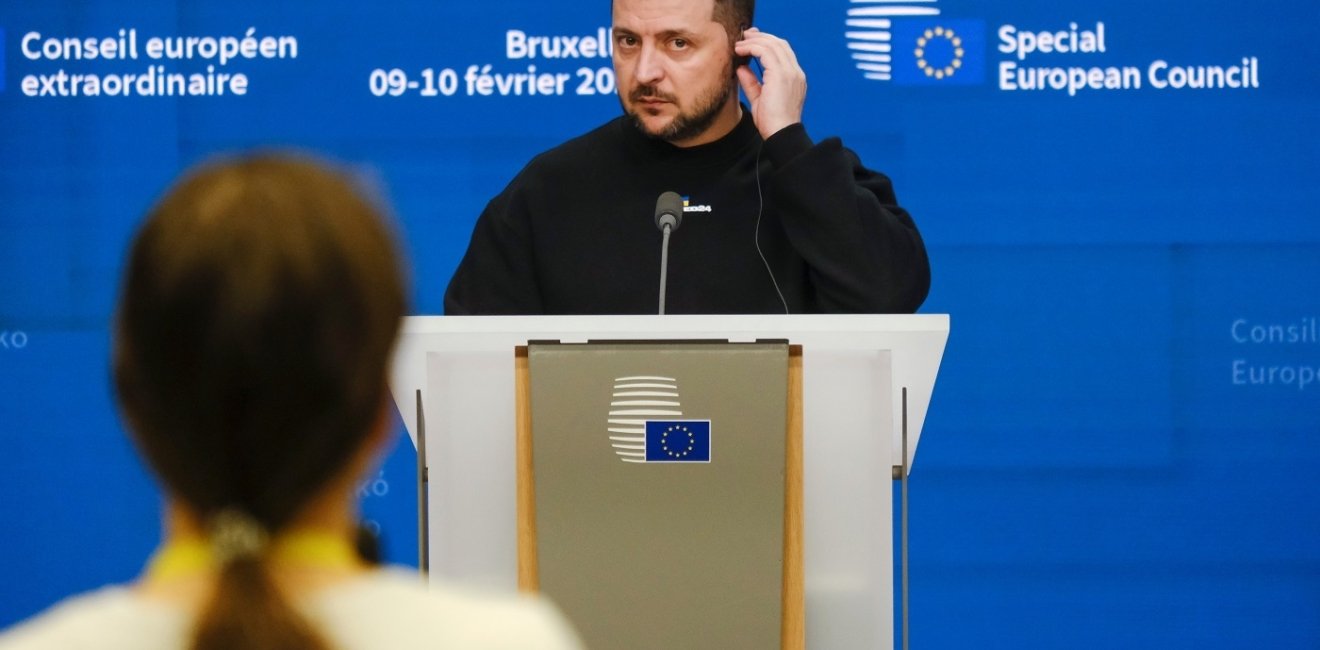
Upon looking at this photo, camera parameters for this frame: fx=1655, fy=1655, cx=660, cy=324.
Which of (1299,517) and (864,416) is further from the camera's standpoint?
(1299,517)

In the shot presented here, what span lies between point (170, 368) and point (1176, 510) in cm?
394

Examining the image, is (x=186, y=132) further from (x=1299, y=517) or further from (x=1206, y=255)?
(x=1299, y=517)

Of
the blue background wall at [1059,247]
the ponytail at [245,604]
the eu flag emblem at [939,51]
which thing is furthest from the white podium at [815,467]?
the eu flag emblem at [939,51]

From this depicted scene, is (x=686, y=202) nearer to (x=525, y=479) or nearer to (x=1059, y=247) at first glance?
(x=525, y=479)

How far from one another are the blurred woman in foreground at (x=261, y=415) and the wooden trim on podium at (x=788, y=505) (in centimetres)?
127

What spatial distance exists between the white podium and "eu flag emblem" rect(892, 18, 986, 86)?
2.21 metres

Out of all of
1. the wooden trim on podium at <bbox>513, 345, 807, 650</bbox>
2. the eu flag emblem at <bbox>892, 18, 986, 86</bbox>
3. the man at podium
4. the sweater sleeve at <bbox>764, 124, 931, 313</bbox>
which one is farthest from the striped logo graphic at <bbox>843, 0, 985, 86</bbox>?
the wooden trim on podium at <bbox>513, 345, 807, 650</bbox>

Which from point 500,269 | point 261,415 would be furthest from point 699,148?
point 261,415

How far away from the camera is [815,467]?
241 centimetres

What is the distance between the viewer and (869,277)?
3.11 metres

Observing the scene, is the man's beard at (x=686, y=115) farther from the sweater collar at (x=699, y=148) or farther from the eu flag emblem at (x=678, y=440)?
the eu flag emblem at (x=678, y=440)

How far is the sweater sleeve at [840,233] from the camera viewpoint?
311 centimetres

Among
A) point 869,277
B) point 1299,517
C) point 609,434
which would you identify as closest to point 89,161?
point 869,277

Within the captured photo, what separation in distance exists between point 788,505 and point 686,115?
1.43 m
